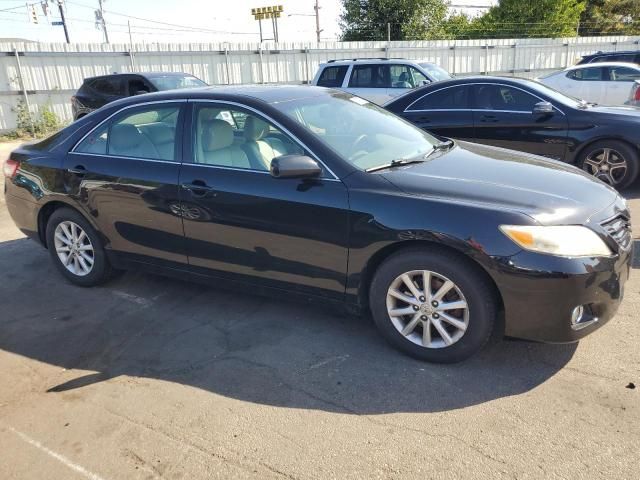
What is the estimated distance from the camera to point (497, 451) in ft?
8.45

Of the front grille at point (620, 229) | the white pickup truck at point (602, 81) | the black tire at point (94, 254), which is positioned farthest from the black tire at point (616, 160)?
the white pickup truck at point (602, 81)

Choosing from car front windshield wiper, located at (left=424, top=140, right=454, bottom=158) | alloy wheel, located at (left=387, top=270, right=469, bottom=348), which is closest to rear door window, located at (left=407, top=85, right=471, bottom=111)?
car front windshield wiper, located at (left=424, top=140, right=454, bottom=158)

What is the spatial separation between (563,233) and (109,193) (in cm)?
326

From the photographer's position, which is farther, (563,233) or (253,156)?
(253,156)

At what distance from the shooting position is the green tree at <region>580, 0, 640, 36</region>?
117 ft

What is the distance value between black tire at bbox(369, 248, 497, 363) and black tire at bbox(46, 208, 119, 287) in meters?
2.46

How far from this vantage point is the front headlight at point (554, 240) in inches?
115

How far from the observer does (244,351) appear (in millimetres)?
3619

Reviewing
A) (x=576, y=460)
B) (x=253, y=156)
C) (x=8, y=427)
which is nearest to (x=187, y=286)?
(x=253, y=156)

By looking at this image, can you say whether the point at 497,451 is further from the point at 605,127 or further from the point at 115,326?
the point at 605,127

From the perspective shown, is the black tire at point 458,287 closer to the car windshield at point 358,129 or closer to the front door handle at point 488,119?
the car windshield at point 358,129

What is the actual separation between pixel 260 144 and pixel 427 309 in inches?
62.7

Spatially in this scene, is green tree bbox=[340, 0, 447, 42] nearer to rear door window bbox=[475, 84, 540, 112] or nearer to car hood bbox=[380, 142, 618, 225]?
rear door window bbox=[475, 84, 540, 112]

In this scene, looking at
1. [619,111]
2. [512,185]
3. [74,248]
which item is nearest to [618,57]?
[619,111]
